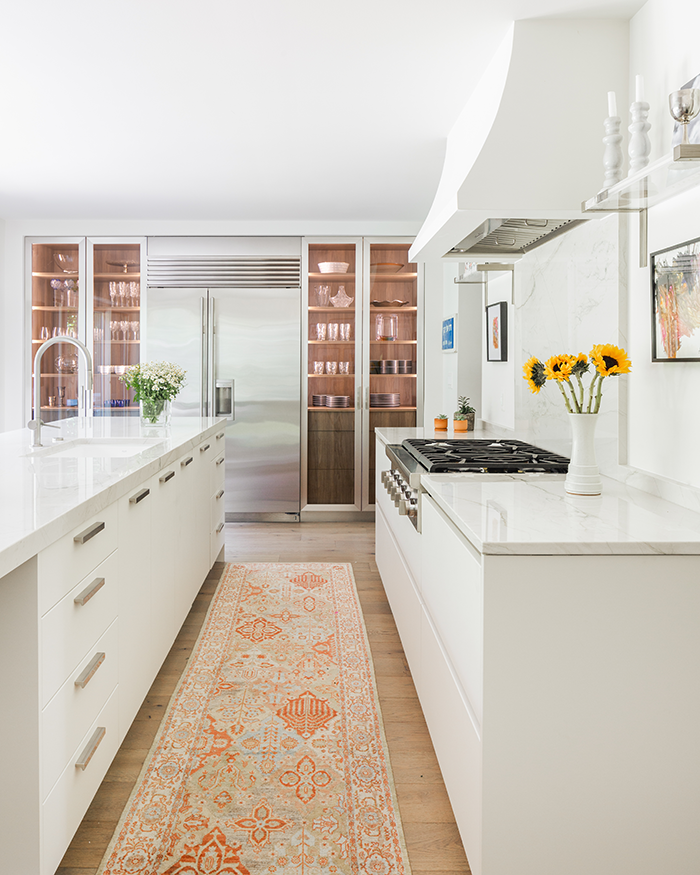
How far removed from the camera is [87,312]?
5.61 m

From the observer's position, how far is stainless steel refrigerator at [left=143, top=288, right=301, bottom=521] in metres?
5.57

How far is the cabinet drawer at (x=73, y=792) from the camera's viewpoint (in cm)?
145

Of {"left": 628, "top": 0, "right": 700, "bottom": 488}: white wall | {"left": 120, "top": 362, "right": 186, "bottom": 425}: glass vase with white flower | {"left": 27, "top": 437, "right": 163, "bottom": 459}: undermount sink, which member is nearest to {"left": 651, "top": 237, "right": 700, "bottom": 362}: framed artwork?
{"left": 628, "top": 0, "right": 700, "bottom": 488}: white wall

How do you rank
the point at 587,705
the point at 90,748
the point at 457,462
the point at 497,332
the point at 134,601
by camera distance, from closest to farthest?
the point at 587,705, the point at 90,748, the point at 134,601, the point at 457,462, the point at 497,332

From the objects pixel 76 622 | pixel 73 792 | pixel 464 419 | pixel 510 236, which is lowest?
pixel 73 792

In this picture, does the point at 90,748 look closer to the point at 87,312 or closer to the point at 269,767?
the point at 269,767

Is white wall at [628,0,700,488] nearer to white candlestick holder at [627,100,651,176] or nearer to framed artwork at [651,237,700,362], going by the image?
framed artwork at [651,237,700,362]

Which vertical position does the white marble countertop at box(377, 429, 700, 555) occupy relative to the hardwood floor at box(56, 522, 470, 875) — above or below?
above

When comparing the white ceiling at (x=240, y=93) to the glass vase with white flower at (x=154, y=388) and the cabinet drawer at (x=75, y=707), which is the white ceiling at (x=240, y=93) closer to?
the glass vase with white flower at (x=154, y=388)

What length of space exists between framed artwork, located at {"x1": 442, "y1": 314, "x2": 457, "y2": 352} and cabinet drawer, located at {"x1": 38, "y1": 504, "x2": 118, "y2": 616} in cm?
324

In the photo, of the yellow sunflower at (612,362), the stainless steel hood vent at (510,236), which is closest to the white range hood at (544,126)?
the stainless steel hood vent at (510,236)

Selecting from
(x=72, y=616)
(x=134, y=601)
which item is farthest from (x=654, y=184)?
(x=134, y=601)

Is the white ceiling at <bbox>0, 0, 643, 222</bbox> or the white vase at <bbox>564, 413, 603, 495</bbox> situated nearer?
the white vase at <bbox>564, 413, 603, 495</bbox>

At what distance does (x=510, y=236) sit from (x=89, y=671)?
2.20 metres
